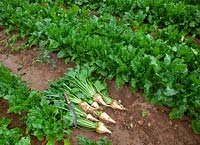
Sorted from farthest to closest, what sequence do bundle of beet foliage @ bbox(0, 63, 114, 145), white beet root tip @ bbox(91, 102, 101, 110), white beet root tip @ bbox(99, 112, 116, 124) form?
white beet root tip @ bbox(91, 102, 101, 110)
white beet root tip @ bbox(99, 112, 116, 124)
bundle of beet foliage @ bbox(0, 63, 114, 145)

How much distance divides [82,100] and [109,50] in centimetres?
96

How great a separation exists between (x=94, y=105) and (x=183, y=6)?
3365 mm

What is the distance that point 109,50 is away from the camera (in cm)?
454

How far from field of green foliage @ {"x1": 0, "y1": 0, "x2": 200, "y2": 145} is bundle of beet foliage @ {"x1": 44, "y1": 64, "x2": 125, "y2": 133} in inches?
1.8

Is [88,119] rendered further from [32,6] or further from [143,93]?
[32,6]

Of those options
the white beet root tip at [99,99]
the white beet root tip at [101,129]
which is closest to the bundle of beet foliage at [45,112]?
the white beet root tip at [101,129]

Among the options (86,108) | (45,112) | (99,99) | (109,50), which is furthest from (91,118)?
(109,50)

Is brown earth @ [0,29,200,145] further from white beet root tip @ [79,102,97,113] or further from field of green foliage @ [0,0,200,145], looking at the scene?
white beet root tip @ [79,102,97,113]

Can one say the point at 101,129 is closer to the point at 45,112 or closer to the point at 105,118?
the point at 105,118

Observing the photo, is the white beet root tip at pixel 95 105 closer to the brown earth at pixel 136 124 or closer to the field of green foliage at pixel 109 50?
the brown earth at pixel 136 124

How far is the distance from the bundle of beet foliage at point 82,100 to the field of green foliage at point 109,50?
46 mm

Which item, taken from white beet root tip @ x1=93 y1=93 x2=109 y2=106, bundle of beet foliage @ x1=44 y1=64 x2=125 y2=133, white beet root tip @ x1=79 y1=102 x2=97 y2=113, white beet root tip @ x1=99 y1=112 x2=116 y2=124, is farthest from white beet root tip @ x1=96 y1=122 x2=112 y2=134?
white beet root tip @ x1=93 y1=93 x2=109 y2=106

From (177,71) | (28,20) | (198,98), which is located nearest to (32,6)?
(28,20)

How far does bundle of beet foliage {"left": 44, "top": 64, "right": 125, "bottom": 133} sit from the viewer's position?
12.4ft
